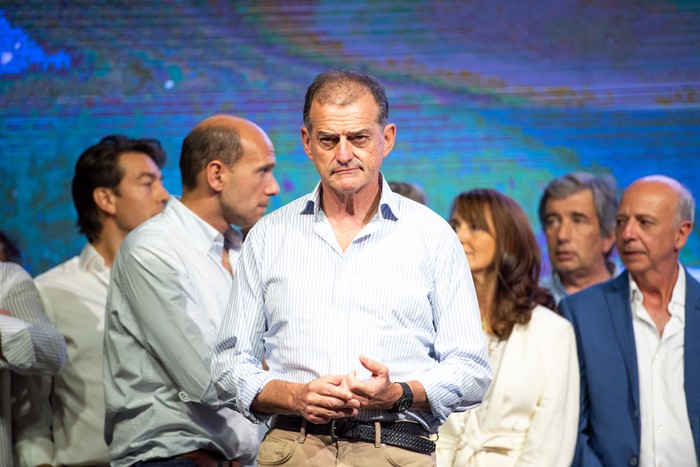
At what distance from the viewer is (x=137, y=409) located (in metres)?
3.34

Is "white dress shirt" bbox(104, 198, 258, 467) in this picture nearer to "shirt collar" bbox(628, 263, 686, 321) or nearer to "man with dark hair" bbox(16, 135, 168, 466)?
"man with dark hair" bbox(16, 135, 168, 466)

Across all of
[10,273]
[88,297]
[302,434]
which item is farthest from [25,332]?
[302,434]

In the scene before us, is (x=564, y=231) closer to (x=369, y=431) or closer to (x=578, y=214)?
(x=578, y=214)

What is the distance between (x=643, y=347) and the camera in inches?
156

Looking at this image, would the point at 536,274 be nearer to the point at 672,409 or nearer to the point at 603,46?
the point at 672,409

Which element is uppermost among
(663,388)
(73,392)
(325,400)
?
(663,388)

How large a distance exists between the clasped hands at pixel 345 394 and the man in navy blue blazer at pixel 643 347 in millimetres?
1738

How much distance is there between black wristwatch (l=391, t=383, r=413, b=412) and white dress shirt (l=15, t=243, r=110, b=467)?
1.98 meters

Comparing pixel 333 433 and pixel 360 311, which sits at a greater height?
pixel 360 311

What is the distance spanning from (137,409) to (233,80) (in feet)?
8.42

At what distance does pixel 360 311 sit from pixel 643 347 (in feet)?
6.01

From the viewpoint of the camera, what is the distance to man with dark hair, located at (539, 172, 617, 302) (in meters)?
5.11

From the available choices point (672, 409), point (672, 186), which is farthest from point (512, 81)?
point (672, 409)

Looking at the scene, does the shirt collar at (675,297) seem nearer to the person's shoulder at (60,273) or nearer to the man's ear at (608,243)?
the man's ear at (608,243)
